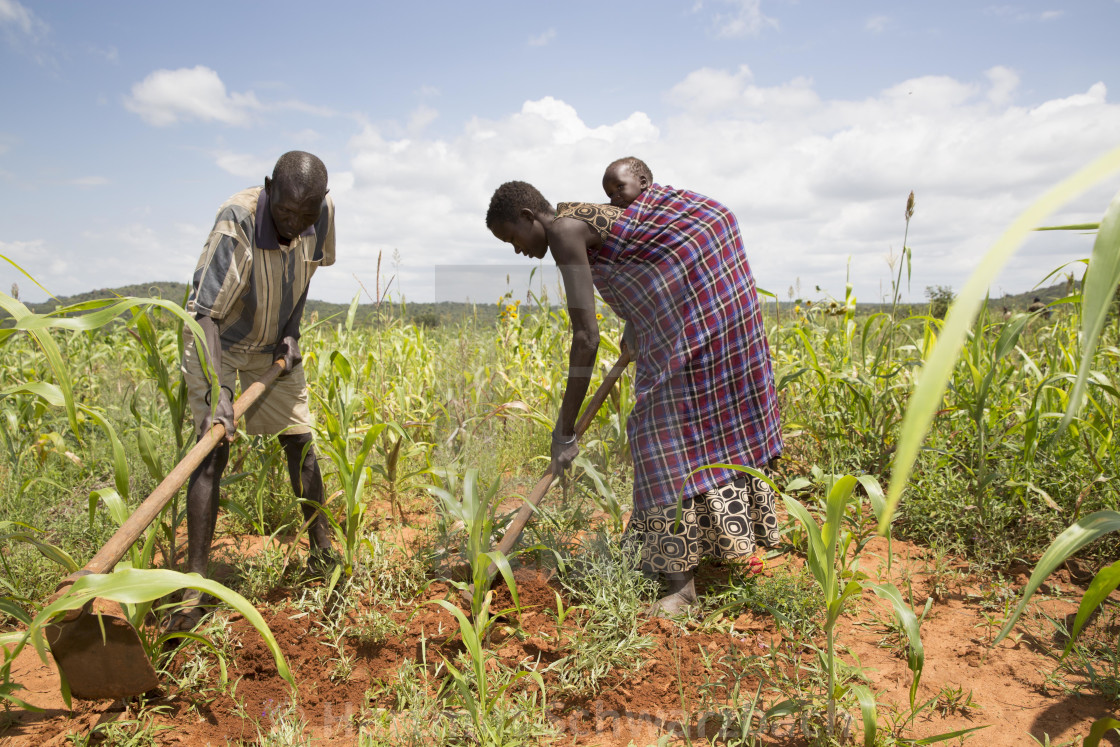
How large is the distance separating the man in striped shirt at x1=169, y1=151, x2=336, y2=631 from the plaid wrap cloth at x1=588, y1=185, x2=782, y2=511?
1.06 m

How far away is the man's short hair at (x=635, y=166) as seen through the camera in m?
2.78

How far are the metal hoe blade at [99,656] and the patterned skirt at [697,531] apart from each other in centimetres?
144

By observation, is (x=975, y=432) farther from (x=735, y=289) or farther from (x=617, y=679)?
(x=617, y=679)

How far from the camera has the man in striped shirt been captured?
78.3 inches

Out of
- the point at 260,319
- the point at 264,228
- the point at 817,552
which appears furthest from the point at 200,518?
the point at 817,552

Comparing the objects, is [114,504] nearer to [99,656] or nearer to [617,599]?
[99,656]

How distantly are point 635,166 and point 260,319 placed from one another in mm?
1698

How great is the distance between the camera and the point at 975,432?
257 centimetres

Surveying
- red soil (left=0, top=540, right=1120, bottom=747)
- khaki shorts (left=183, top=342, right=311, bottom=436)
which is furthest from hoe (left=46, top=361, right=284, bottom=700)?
khaki shorts (left=183, top=342, right=311, bottom=436)

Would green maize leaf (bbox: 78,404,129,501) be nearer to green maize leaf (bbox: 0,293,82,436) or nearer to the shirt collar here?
green maize leaf (bbox: 0,293,82,436)

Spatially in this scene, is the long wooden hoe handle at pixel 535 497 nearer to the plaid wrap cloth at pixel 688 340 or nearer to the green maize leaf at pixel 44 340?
the plaid wrap cloth at pixel 688 340

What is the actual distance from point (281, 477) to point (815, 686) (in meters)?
2.38

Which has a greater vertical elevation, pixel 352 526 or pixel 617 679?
pixel 352 526

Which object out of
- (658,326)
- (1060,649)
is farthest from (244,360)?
(1060,649)
